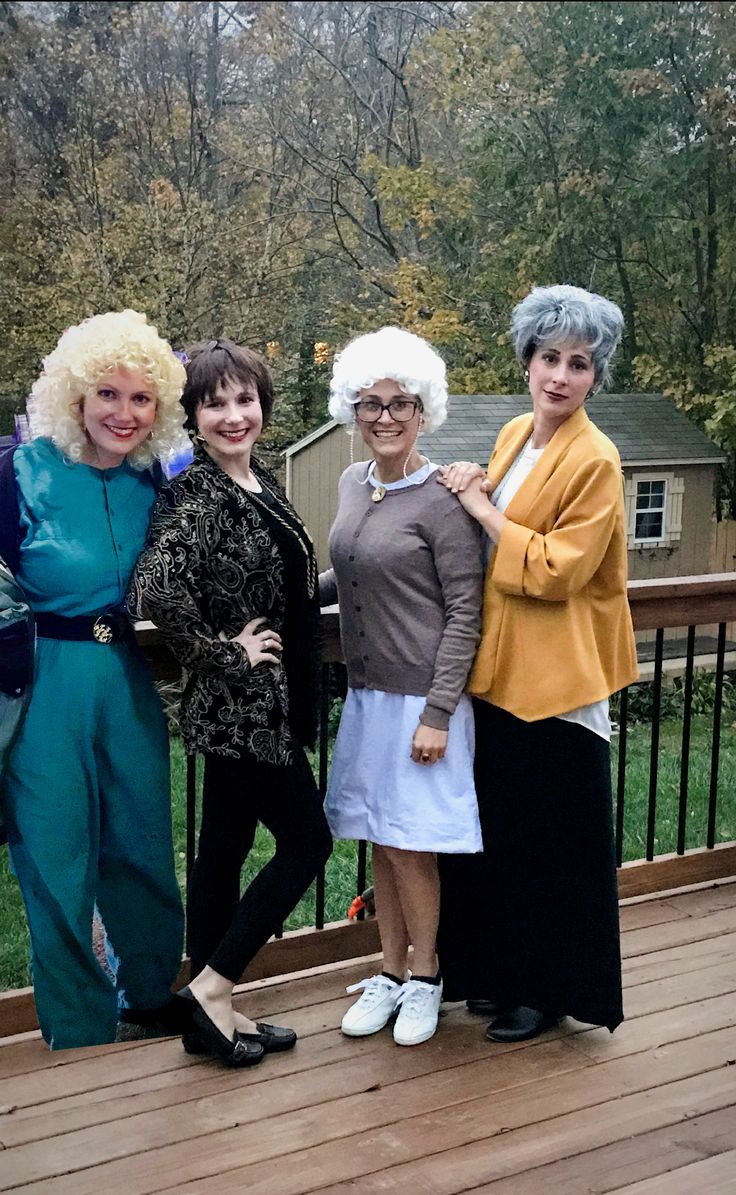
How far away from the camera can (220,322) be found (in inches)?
400

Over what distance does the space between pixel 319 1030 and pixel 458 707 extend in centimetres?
62

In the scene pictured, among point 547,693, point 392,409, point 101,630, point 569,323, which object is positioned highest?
point 569,323

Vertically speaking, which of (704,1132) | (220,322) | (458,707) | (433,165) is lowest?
(704,1132)

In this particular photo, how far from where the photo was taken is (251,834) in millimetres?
1911

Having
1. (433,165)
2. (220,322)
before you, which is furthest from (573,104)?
(220,322)

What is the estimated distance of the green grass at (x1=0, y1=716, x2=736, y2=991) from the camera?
561 cm

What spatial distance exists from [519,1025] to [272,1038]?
0.42 meters

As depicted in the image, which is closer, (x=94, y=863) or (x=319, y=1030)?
(x=94, y=863)

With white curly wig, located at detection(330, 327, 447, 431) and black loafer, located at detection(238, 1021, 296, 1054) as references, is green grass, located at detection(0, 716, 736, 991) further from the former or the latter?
white curly wig, located at detection(330, 327, 447, 431)

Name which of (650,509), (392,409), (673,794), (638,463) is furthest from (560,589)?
(650,509)

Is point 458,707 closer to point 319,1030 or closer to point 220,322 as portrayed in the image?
point 319,1030

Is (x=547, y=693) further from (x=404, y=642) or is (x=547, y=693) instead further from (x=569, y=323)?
(x=569, y=323)

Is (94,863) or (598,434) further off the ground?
(598,434)

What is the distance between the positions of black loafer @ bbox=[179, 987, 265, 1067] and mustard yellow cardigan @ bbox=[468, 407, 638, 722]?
675mm
